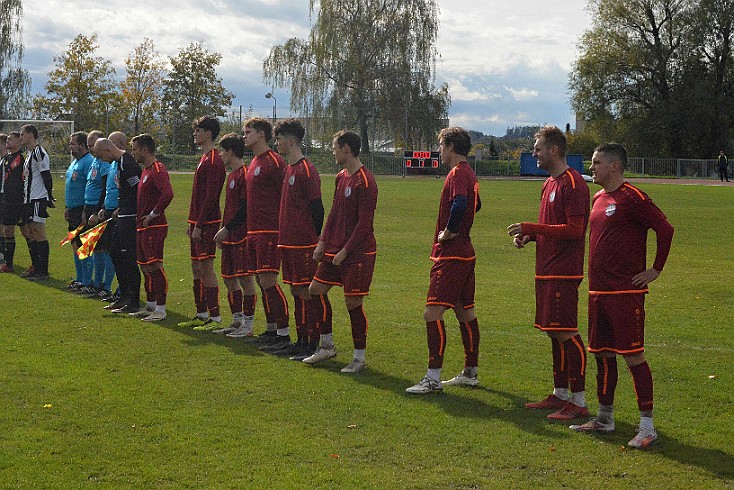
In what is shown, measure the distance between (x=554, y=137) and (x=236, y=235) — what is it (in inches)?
170

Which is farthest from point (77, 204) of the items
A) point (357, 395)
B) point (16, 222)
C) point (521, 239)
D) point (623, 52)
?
point (623, 52)

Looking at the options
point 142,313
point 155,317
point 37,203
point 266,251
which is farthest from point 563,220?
point 37,203

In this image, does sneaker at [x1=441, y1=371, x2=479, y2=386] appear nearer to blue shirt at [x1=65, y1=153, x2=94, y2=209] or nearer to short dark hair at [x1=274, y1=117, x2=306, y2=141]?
short dark hair at [x1=274, y1=117, x2=306, y2=141]

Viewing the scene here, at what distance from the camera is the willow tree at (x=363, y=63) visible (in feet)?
217

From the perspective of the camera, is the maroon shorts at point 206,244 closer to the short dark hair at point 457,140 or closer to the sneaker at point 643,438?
the short dark hair at point 457,140

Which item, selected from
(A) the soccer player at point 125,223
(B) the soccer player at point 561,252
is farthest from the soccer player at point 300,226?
(A) the soccer player at point 125,223

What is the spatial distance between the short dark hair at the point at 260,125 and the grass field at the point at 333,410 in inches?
90.3

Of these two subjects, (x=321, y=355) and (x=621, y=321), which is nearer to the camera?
(x=621, y=321)

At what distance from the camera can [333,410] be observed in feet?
24.2

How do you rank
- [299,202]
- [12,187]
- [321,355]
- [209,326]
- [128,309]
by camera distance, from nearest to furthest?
[321,355] → [299,202] → [209,326] → [128,309] → [12,187]

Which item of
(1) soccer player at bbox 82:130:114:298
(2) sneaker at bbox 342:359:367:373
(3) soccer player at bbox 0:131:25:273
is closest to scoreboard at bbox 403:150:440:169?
(3) soccer player at bbox 0:131:25:273

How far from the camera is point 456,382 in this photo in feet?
27.0

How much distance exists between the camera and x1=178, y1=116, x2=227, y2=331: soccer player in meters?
10.7

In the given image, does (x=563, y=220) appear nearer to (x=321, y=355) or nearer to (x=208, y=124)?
(x=321, y=355)
